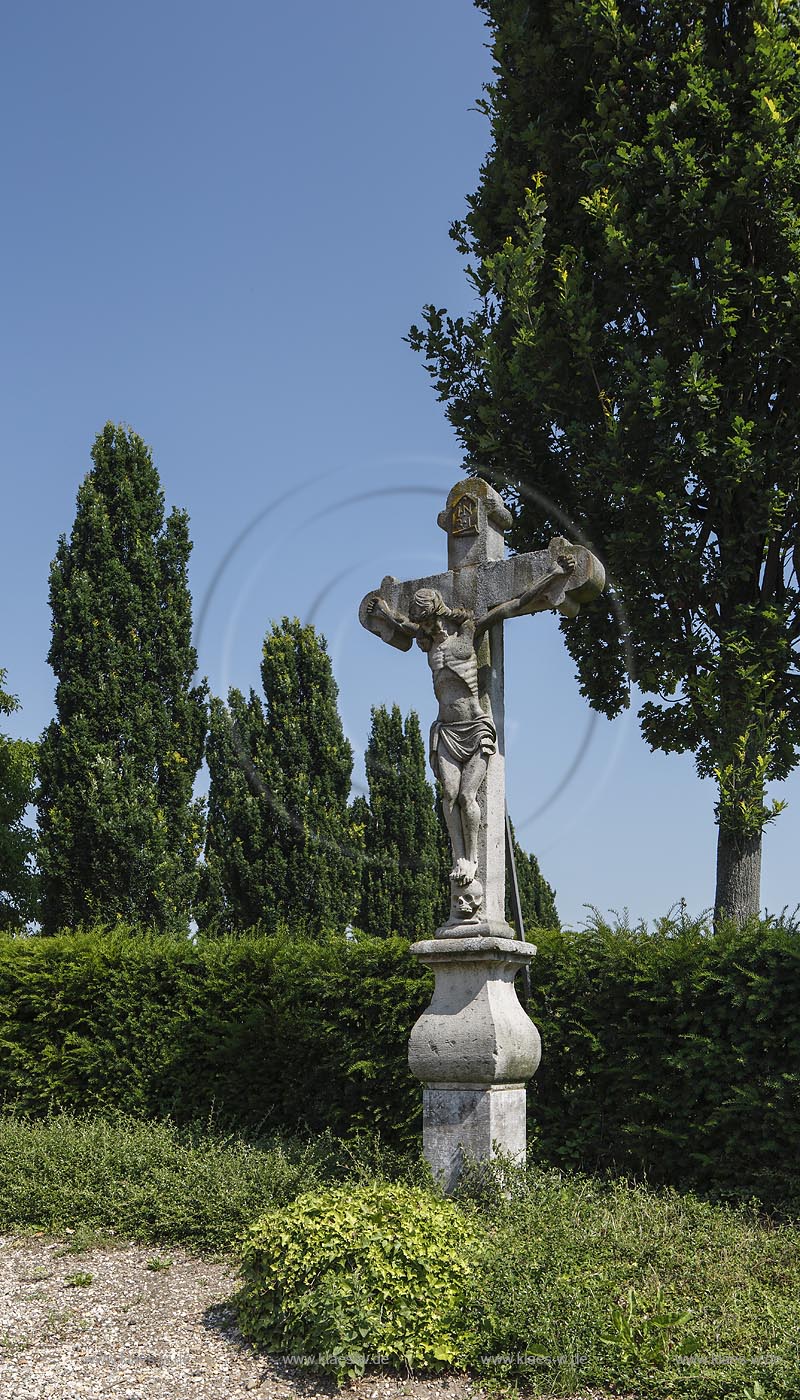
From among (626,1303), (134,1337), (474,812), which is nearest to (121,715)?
(474,812)

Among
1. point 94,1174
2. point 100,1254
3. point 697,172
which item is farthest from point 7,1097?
point 697,172

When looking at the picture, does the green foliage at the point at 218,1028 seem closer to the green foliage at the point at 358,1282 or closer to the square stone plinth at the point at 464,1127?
the square stone plinth at the point at 464,1127

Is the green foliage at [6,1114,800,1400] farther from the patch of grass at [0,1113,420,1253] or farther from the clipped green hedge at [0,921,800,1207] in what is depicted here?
the clipped green hedge at [0,921,800,1207]

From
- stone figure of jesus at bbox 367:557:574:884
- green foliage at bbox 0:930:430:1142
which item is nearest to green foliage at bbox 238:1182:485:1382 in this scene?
stone figure of jesus at bbox 367:557:574:884

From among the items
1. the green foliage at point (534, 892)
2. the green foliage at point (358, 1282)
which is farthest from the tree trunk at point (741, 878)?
the green foliage at point (534, 892)

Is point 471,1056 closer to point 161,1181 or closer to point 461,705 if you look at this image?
point 461,705

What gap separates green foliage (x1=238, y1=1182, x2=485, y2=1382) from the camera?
484cm

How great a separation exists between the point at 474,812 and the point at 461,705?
726mm

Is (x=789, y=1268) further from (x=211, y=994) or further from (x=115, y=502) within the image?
(x=115, y=502)

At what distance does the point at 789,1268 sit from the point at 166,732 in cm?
1179

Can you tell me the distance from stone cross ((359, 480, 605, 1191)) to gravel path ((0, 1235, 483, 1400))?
1.71 metres

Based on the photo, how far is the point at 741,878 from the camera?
10742 millimetres

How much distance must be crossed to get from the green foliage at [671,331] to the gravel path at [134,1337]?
21.5 feet

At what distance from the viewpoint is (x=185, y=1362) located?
16.4 feet
